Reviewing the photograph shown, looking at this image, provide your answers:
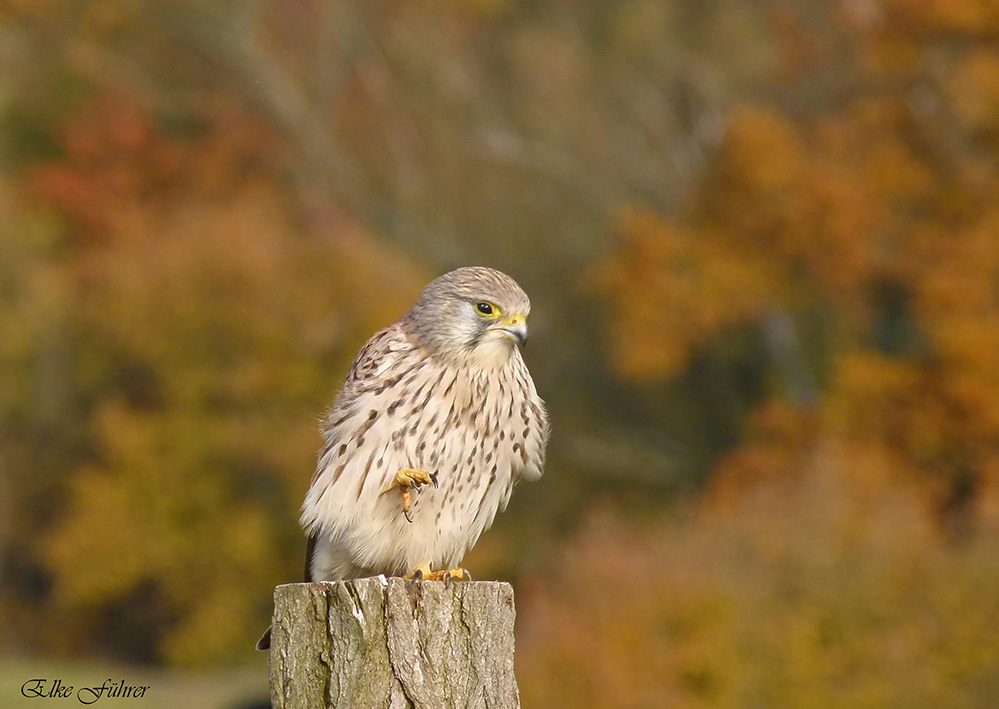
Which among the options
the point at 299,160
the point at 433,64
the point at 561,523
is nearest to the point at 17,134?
the point at 299,160

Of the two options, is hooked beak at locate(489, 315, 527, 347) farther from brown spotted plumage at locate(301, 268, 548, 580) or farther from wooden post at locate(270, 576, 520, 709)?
wooden post at locate(270, 576, 520, 709)

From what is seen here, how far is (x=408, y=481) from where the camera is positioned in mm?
4367

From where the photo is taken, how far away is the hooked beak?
440 centimetres

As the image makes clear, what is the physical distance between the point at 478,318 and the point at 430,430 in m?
0.36

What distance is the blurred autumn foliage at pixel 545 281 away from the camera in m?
15.8

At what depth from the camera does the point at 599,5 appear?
78.2 ft

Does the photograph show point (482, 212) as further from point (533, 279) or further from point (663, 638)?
point (663, 638)

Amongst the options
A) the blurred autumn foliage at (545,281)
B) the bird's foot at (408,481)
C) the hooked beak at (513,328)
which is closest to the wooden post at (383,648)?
the bird's foot at (408,481)

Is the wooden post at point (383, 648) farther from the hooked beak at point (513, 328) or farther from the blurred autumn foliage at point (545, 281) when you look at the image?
the blurred autumn foliage at point (545, 281)

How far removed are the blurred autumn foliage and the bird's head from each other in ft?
22.8

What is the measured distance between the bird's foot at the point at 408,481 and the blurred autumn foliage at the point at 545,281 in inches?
273
